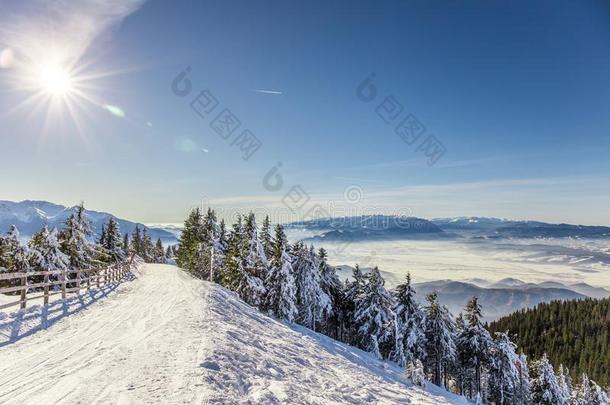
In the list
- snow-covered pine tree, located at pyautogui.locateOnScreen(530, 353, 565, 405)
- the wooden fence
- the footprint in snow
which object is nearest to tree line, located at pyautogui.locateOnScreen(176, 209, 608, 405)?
snow-covered pine tree, located at pyautogui.locateOnScreen(530, 353, 565, 405)

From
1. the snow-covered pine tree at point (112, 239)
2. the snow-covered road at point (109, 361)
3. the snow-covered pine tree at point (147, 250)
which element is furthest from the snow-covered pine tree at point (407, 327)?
the snow-covered pine tree at point (147, 250)

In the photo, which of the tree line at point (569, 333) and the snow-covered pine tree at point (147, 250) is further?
the tree line at point (569, 333)

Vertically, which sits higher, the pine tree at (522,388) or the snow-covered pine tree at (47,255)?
the snow-covered pine tree at (47,255)

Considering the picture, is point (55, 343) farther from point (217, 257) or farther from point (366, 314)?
point (217, 257)

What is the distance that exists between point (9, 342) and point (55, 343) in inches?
48.7

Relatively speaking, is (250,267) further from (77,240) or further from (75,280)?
(75,280)

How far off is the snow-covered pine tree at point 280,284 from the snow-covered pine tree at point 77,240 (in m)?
20.1

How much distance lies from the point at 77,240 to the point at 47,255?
19.6 feet

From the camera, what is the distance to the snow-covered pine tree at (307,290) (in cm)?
3797

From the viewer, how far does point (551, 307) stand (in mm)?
179750

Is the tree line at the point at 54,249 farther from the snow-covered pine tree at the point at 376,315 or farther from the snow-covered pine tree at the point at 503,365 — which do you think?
the snow-covered pine tree at the point at 503,365

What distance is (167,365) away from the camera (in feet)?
25.7

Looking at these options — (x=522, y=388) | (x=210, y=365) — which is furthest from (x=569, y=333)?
(x=210, y=365)

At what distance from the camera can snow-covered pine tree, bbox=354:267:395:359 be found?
37781mm
